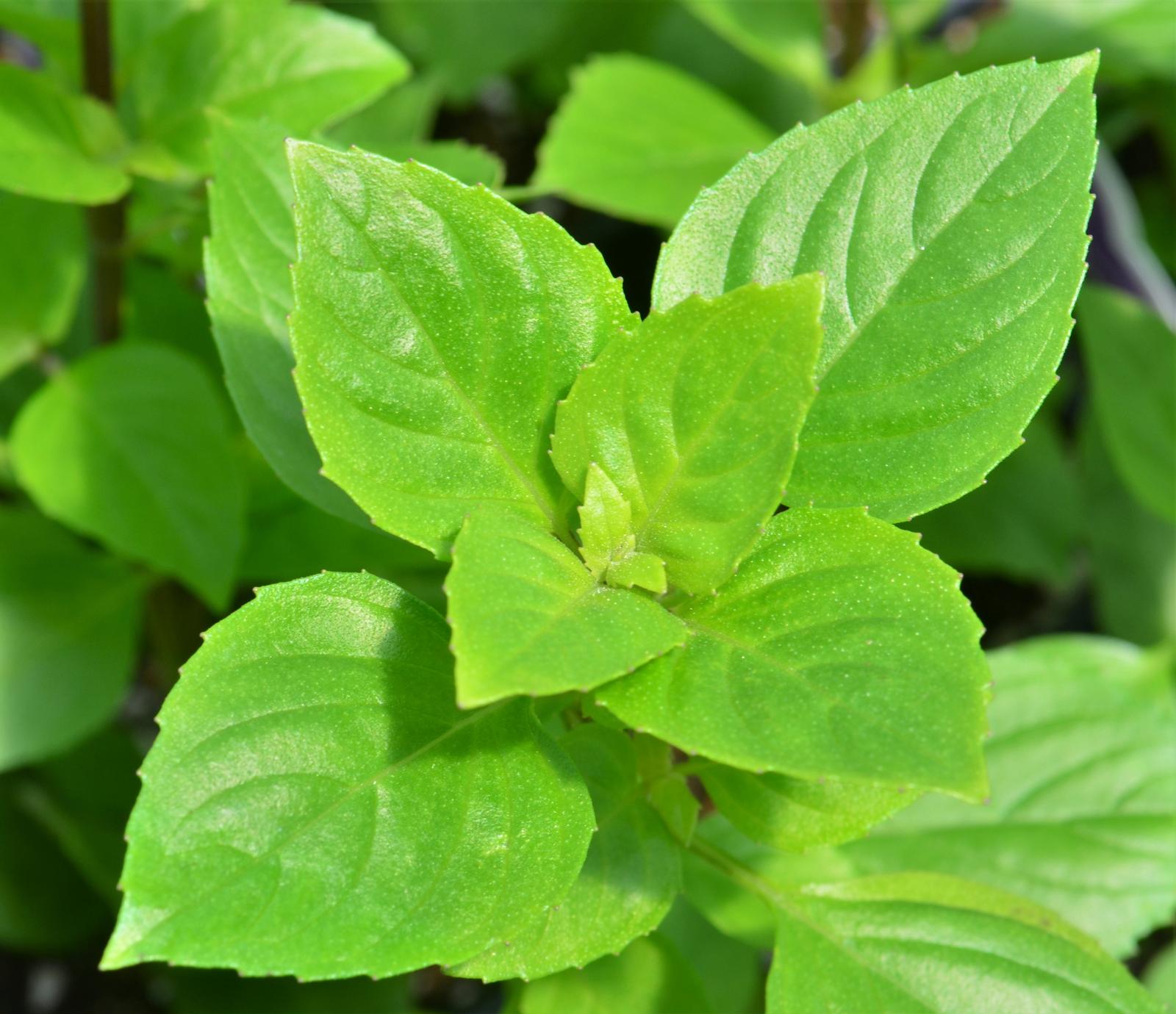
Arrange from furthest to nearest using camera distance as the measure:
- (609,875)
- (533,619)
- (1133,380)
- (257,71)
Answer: (1133,380) < (257,71) < (609,875) < (533,619)

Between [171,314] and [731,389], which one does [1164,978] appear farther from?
[171,314]

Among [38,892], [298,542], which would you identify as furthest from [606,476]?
[38,892]

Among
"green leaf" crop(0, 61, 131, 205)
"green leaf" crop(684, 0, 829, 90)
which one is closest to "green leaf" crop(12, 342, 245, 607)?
"green leaf" crop(0, 61, 131, 205)

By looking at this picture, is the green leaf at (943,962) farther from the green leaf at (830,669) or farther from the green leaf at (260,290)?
the green leaf at (260,290)

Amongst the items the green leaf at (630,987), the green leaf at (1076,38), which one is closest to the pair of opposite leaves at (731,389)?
the green leaf at (630,987)

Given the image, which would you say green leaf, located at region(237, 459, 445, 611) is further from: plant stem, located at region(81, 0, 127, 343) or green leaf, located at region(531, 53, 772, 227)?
green leaf, located at region(531, 53, 772, 227)

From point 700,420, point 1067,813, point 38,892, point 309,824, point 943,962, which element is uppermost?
point 700,420
